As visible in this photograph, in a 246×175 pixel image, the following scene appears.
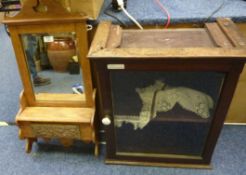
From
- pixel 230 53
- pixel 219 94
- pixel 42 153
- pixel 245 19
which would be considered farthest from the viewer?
pixel 42 153

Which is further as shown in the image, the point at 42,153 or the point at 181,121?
the point at 42,153

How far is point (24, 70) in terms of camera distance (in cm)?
118

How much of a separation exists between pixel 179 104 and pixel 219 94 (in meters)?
0.21

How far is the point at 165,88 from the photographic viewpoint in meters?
1.07

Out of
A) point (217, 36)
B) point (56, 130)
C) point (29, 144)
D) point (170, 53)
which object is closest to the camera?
point (170, 53)

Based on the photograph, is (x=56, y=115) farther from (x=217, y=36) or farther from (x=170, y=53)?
(x=217, y=36)

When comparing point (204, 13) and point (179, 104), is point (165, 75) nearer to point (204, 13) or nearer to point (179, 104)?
point (179, 104)

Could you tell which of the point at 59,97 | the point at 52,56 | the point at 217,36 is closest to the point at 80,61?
the point at 52,56

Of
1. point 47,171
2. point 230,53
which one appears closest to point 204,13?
point 230,53

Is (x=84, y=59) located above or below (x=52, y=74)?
above

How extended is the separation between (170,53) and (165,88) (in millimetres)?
239

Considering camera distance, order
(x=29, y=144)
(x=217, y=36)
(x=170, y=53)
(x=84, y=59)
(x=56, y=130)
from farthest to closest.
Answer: (x=29, y=144) < (x=56, y=130) < (x=84, y=59) < (x=217, y=36) < (x=170, y=53)

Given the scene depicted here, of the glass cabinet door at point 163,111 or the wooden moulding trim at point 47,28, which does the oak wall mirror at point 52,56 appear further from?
the glass cabinet door at point 163,111

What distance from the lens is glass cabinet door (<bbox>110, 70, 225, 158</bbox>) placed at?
102 cm
